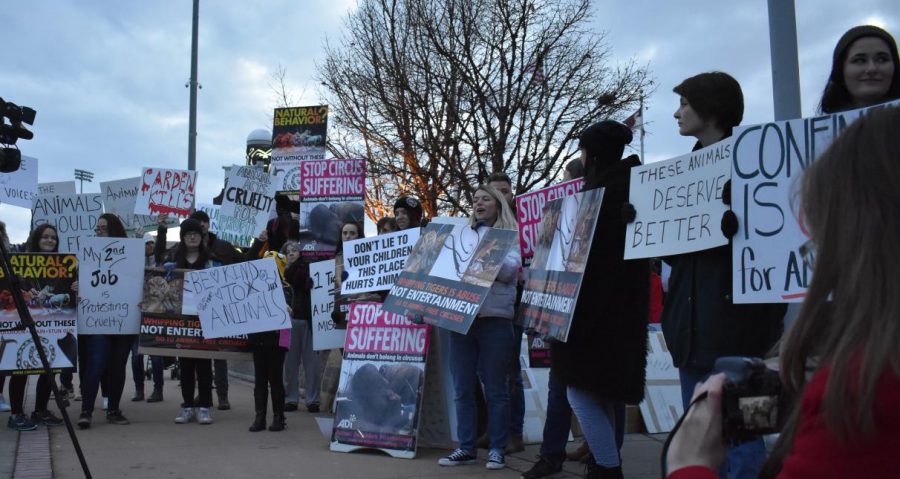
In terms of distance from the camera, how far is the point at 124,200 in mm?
13461

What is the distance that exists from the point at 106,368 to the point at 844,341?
8244mm

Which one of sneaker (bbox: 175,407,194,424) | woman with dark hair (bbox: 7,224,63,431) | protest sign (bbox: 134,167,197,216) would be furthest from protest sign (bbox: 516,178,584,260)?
protest sign (bbox: 134,167,197,216)

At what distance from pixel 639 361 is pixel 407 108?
18027mm

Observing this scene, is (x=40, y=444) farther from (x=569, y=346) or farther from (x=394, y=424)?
(x=569, y=346)

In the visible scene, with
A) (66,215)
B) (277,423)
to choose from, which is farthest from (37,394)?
(66,215)

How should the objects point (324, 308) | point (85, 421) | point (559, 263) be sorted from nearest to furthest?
point (559, 263) → point (85, 421) → point (324, 308)

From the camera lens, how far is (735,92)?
3.71 metres

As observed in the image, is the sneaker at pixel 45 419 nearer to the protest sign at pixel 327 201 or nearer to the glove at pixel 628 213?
the protest sign at pixel 327 201

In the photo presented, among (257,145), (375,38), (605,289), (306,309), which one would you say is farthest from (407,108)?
(605,289)

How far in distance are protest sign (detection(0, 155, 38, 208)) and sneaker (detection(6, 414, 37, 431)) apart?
12.9 feet

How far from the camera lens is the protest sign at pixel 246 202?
11930 mm

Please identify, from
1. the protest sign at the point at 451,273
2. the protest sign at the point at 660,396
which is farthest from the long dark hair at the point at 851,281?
the protest sign at the point at 660,396

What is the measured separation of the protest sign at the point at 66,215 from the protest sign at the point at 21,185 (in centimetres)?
37

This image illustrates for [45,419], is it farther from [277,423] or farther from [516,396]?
[516,396]
